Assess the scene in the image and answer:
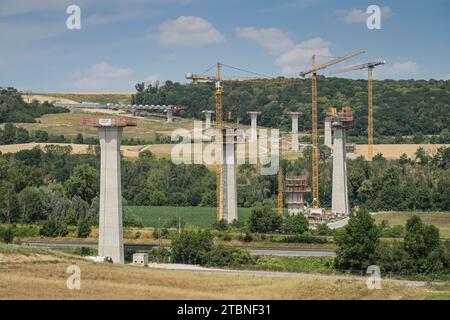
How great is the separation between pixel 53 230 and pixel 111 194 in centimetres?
2225

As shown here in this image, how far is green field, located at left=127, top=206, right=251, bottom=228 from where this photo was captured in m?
106

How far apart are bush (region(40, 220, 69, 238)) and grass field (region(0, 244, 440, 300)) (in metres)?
27.5

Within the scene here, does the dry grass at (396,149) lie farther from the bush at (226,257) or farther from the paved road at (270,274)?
the paved road at (270,274)

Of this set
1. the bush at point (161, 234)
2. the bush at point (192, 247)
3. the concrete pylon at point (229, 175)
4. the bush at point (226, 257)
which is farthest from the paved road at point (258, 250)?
the concrete pylon at point (229, 175)

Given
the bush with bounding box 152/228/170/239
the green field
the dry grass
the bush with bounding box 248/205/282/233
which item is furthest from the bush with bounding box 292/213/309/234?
the dry grass

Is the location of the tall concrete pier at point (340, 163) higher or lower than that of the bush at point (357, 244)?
higher

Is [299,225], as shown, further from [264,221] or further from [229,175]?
[229,175]

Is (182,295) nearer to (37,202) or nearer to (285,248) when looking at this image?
(285,248)

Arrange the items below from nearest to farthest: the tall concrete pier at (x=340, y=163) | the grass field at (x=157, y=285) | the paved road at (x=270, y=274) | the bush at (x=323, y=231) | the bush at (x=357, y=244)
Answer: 1. the grass field at (x=157, y=285)
2. the paved road at (x=270, y=274)
3. the bush at (x=357, y=244)
4. the bush at (x=323, y=231)
5. the tall concrete pier at (x=340, y=163)

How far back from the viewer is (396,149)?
170000 millimetres

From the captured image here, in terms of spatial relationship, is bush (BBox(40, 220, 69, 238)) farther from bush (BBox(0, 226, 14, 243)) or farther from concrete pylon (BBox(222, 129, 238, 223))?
concrete pylon (BBox(222, 129, 238, 223))

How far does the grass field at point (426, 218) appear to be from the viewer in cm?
9819

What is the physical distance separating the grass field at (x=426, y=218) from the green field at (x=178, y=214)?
18433 millimetres
